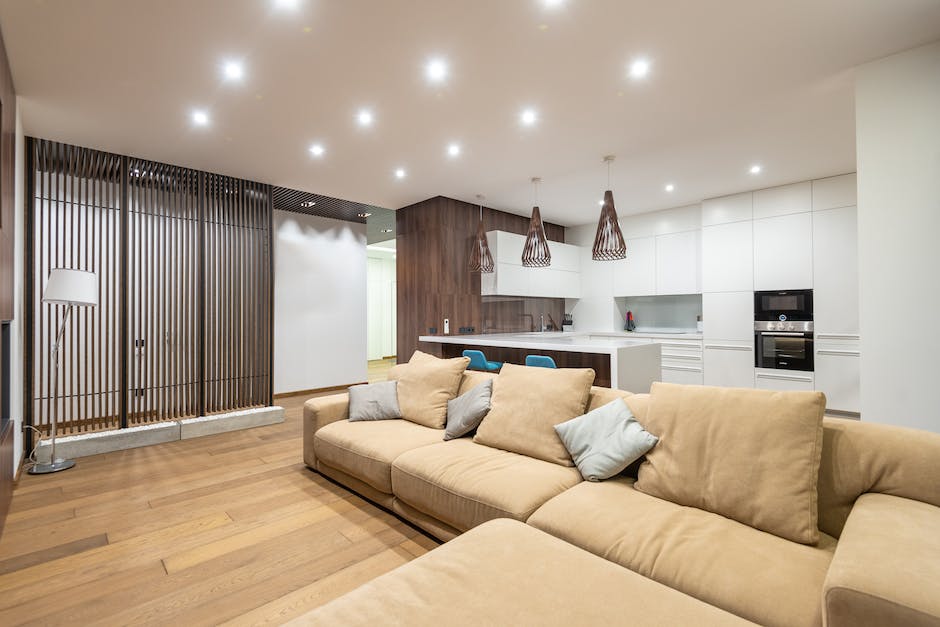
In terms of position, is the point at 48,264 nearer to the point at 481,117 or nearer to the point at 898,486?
the point at 481,117

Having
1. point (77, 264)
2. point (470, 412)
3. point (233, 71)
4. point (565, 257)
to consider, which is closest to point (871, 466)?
point (470, 412)

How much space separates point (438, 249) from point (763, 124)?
11.6ft

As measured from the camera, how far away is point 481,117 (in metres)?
3.36

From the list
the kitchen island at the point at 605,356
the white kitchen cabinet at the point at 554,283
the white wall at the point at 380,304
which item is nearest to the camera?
the kitchen island at the point at 605,356

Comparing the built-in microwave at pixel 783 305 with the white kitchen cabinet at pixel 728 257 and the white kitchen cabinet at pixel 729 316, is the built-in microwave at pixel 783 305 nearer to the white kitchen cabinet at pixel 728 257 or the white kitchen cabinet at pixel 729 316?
the white kitchen cabinet at pixel 729 316

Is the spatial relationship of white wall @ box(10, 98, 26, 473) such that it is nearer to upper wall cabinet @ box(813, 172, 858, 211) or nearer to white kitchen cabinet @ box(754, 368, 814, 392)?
white kitchen cabinet @ box(754, 368, 814, 392)

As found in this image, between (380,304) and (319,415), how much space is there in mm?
7718

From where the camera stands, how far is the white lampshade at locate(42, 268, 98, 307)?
3.18 meters

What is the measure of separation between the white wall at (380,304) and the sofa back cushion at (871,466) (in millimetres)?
9397

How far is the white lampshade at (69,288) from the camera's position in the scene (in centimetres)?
318

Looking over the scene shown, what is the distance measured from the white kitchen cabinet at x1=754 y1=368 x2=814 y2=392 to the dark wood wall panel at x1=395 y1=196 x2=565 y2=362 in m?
3.33

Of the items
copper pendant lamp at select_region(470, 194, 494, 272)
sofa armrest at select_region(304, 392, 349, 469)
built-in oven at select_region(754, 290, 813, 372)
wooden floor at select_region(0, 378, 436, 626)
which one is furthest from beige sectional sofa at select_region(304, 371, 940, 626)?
built-in oven at select_region(754, 290, 813, 372)

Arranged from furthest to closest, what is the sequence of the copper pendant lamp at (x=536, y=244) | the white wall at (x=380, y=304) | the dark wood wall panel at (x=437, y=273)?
the white wall at (x=380, y=304)
the dark wood wall panel at (x=437, y=273)
the copper pendant lamp at (x=536, y=244)

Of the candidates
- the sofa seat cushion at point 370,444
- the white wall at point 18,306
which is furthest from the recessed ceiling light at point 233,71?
the sofa seat cushion at point 370,444
